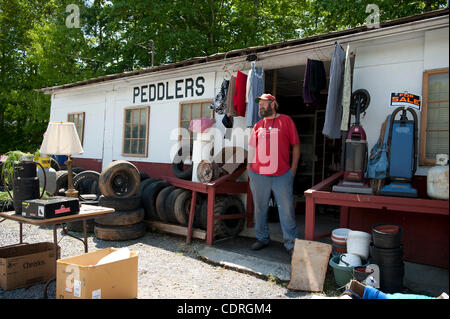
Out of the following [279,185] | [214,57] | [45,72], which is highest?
[45,72]

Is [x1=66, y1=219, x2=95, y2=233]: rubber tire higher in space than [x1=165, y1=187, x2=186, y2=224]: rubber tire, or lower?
lower

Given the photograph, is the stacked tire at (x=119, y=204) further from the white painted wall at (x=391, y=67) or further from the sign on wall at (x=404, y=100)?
the sign on wall at (x=404, y=100)

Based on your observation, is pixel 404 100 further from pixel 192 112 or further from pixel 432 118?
pixel 192 112

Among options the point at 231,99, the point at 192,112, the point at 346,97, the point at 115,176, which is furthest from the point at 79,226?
the point at 346,97

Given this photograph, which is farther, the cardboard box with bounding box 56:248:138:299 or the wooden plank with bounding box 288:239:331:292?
the wooden plank with bounding box 288:239:331:292

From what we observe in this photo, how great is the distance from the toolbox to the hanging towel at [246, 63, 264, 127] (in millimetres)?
3163

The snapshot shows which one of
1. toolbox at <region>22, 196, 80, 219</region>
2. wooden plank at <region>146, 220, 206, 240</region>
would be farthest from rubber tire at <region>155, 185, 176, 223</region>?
toolbox at <region>22, 196, 80, 219</region>

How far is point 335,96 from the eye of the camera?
4785 millimetres

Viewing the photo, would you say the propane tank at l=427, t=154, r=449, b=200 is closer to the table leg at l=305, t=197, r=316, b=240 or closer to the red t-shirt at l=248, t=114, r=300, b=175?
the table leg at l=305, t=197, r=316, b=240

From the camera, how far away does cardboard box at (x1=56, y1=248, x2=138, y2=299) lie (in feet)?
9.82
